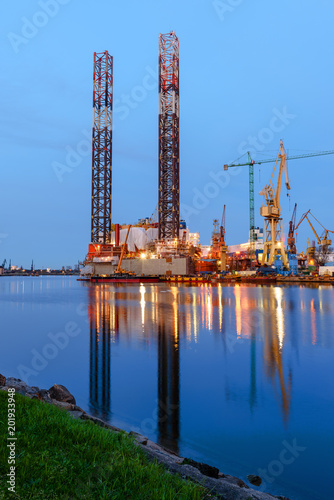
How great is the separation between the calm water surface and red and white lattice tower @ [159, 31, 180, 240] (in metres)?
71.5

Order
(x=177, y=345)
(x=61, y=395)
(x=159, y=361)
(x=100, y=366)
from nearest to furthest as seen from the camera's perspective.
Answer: (x=61, y=395), (x=100, y=366), (x=159, y=361), (x=177, y=345)

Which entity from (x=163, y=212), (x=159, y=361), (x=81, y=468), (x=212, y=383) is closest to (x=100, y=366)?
(x=159, y=361)

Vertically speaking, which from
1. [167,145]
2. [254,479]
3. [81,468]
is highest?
[167,145]

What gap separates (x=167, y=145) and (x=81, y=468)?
9103 centimetres

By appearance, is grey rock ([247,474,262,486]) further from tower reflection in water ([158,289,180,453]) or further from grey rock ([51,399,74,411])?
grey rock ([51,399,74,411])

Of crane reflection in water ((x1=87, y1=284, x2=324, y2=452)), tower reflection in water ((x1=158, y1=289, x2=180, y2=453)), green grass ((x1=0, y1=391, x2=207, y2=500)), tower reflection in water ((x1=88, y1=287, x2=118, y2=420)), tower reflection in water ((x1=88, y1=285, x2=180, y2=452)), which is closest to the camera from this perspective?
green grass ((x1=0, y1=391, x2=207, y2=500))

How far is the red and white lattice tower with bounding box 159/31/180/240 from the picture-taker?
295 ft

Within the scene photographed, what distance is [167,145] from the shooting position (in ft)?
297

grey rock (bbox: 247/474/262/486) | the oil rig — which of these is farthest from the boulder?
the oil rig

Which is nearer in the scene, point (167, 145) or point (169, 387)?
point (169, 387)

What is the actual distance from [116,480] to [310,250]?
12721 centimetres

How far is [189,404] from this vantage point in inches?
328

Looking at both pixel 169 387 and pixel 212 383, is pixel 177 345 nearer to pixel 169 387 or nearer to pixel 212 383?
pixel 212 383

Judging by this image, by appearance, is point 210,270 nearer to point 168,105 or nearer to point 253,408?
point 168,105
